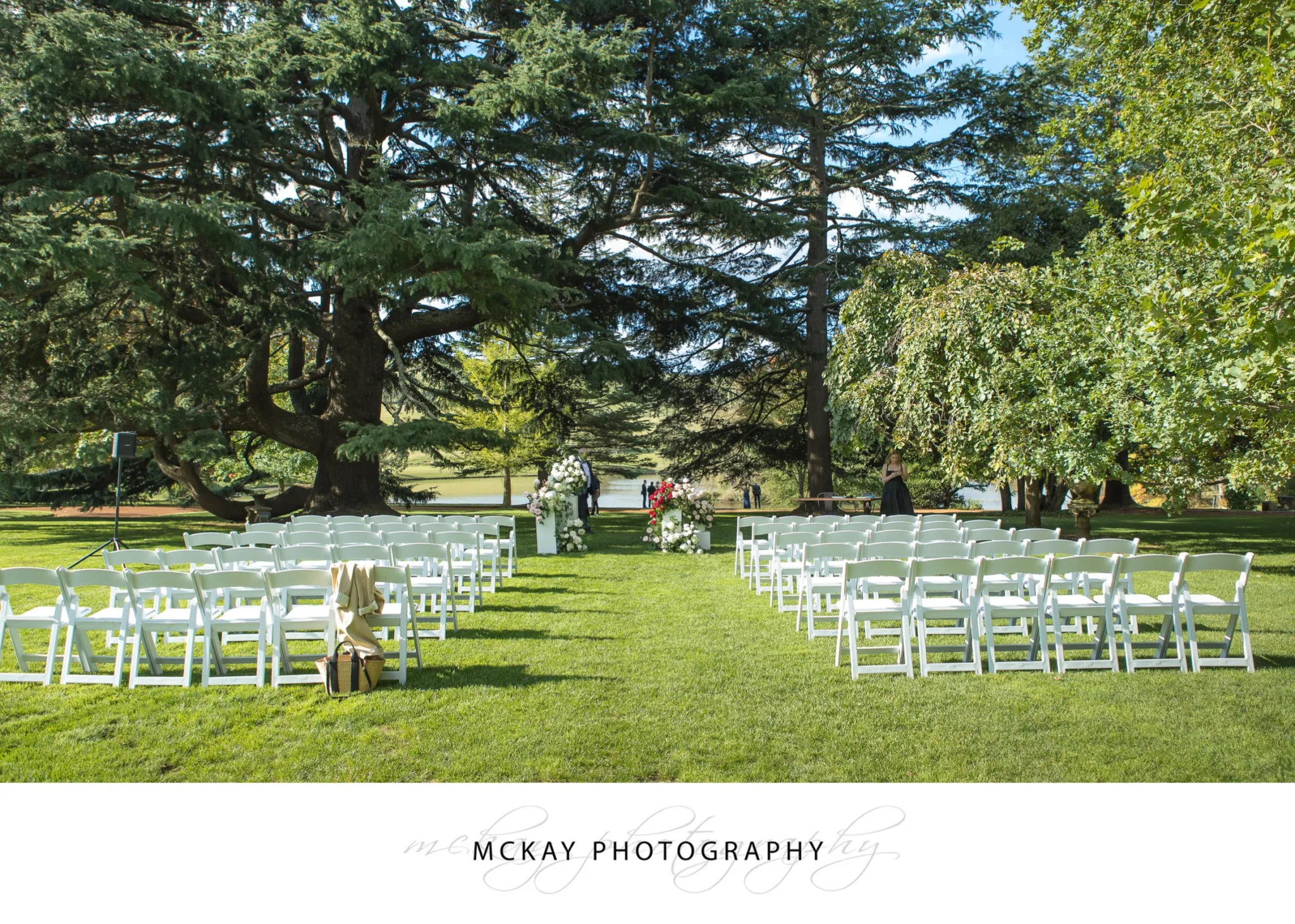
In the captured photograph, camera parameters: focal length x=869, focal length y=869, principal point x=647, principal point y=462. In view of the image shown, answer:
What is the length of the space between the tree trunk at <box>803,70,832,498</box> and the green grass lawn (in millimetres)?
15999

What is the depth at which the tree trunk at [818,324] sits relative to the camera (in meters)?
23.5

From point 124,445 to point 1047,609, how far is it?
37.7 ft

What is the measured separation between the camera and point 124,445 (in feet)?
38.8

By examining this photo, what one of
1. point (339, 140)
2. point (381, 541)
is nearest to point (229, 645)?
point (381, 541)

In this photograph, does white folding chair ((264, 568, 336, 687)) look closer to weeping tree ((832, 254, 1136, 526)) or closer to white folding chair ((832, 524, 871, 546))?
white folding chair ((832, 524, 871, 546))

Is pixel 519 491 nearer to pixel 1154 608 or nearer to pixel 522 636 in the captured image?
pixel 522 636

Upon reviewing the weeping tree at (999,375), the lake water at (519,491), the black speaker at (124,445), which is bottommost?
the lake water at (519,491)

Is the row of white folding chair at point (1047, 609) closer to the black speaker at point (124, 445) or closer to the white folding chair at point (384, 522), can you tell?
the white folding chair at point (384, 522)

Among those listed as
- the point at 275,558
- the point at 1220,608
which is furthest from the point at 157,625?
the point at 1220,608

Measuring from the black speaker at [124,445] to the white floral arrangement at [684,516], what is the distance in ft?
25.3

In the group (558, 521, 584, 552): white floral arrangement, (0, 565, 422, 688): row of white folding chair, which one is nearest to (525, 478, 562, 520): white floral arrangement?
(558, 521, 584, 552): white floral arrangement

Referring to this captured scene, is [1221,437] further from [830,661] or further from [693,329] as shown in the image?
[693,329]

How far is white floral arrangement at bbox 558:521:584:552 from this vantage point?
48.6 feet
